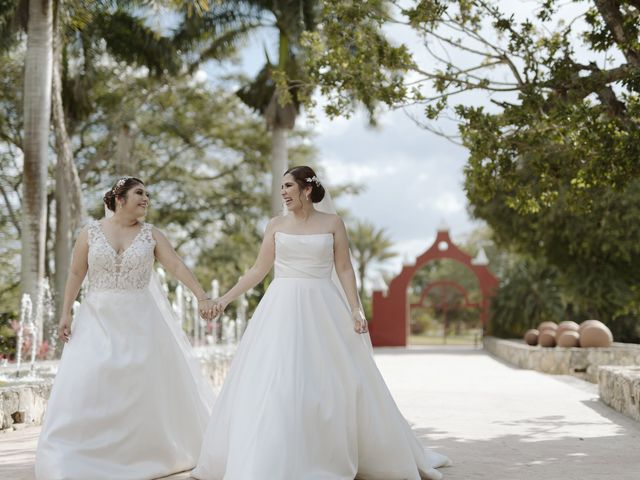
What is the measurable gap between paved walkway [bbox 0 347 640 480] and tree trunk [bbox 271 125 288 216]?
7.30 metres

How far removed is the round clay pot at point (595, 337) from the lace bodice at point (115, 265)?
13619 mm

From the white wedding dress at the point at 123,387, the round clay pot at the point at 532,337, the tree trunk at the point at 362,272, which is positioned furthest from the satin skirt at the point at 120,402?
the tree trunk at the point at 362,272

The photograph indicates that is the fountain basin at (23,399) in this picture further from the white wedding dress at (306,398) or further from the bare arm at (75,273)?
the white wedding dress at (306,398)

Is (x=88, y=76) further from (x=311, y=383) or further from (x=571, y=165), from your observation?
(x=311, y=383)

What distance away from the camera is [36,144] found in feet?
50.4

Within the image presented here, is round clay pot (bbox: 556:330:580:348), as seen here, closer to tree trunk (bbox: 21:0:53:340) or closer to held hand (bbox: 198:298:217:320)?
tree trunk (bbox: 21:0:53:340)

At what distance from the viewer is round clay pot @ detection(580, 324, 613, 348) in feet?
57.8

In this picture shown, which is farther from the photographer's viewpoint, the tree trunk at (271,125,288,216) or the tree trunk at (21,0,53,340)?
the tree trunk at (271,125,288,216)

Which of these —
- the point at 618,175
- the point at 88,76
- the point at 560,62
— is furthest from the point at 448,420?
the point at 88,76

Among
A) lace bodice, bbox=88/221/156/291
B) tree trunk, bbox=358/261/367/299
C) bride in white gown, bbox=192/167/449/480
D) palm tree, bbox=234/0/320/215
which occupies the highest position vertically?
palm tree, bbox=234/0/320/215

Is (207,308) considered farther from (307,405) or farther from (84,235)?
(307,405)

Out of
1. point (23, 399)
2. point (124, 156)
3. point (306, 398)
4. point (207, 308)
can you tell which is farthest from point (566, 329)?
point (306, 398)

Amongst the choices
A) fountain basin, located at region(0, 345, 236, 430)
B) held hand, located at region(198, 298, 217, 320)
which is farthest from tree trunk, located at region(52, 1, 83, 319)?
held hand, located at region(198, 298, 217, 320)

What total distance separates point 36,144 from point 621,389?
1053 cm
